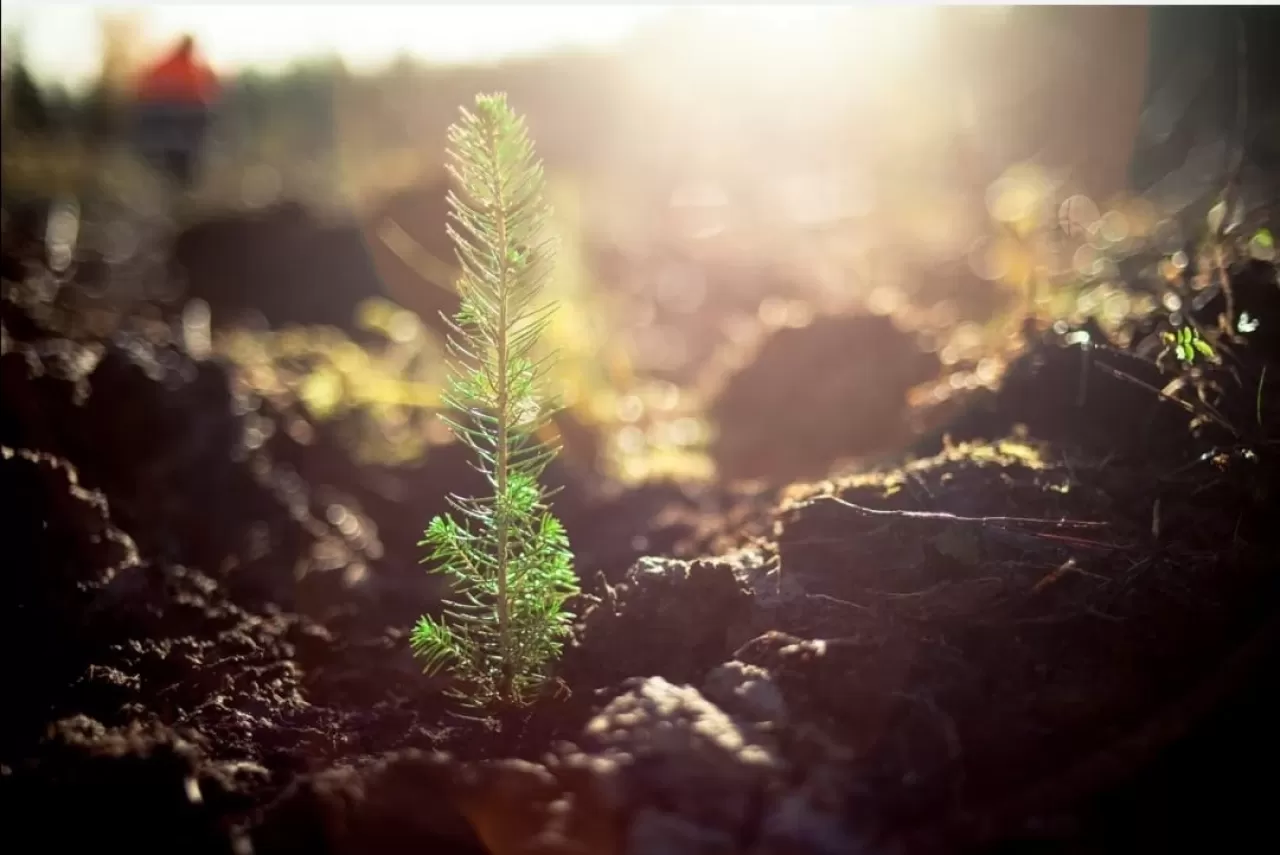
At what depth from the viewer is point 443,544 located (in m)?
2.11

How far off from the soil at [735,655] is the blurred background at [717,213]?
37.9 inches

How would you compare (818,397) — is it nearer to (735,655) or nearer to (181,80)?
(735,655)

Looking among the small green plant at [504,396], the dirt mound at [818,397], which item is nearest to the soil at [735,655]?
the small green plant at [504,396]

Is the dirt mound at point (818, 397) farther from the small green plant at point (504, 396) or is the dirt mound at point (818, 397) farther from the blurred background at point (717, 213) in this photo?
the small green plant at point (504, 396)

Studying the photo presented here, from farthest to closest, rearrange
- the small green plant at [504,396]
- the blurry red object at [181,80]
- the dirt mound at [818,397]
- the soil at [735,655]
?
the blurry red object at [181,80] < the dirt mound at [818,397] < the small green plant at [504,396] < the soil at [735,655]

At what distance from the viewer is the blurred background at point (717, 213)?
466 centimetres

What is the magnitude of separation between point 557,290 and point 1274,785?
4570 mm

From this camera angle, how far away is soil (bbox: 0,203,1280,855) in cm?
167

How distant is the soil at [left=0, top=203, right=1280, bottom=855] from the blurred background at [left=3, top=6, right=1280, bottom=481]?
96 centimetres

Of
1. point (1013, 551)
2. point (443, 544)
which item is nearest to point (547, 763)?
point (443, 544)

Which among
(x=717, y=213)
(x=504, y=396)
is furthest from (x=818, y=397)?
(x=717, y=213)

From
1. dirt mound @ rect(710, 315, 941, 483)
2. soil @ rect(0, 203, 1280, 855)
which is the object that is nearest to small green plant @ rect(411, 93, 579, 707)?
soil @ rect(0, 203, 1280, 855)

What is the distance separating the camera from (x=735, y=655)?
2152mm

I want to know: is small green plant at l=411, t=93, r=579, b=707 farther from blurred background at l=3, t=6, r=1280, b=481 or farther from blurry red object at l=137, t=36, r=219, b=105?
blurry red object at l=137, t=36, r=219, b=105
